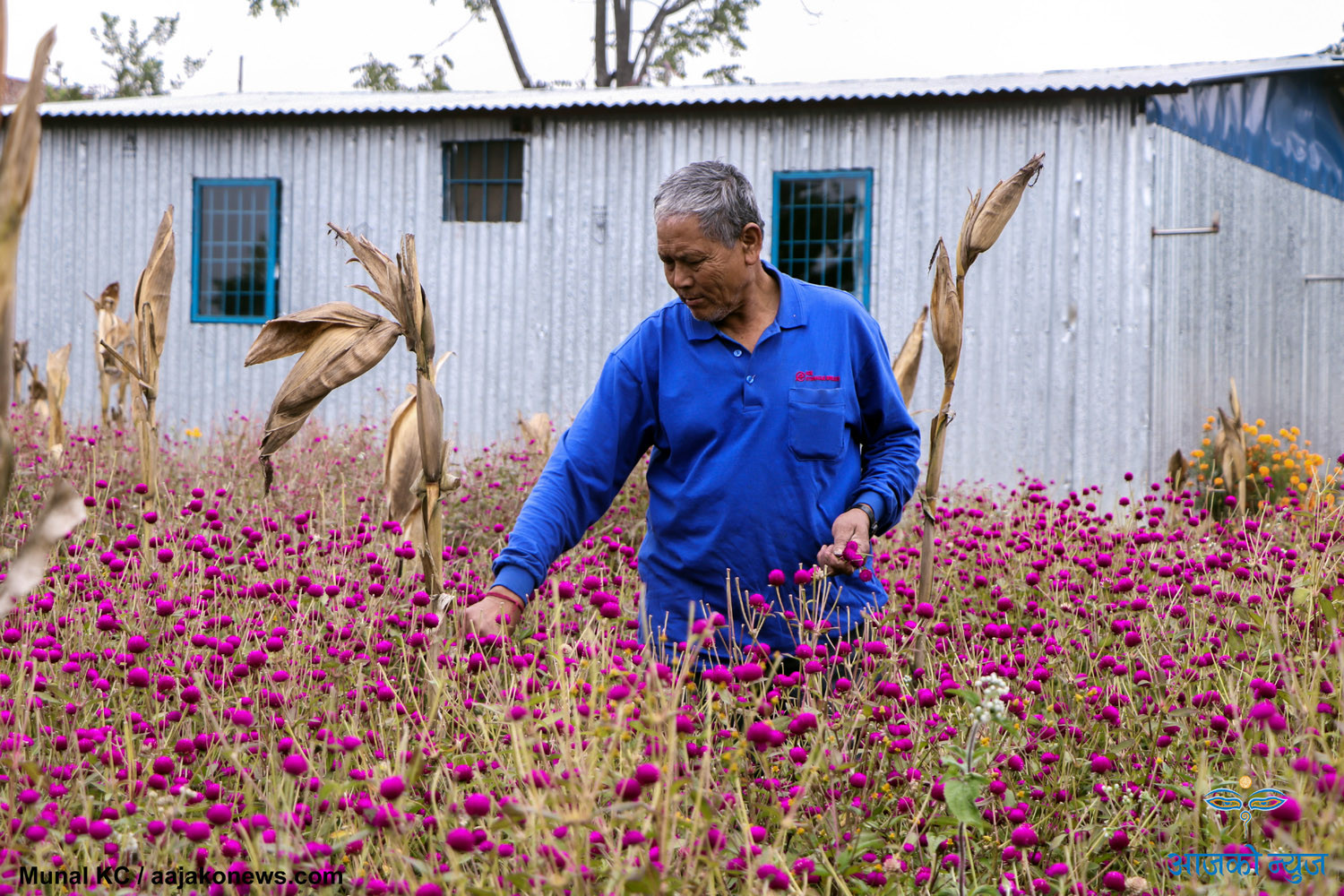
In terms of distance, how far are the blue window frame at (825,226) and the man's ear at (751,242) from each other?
7.85 metres

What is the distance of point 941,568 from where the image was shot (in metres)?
5.00

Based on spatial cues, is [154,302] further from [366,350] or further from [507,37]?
[507,37]

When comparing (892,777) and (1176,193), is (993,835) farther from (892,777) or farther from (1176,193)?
(1176,193)

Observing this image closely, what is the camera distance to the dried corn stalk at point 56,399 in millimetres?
7363

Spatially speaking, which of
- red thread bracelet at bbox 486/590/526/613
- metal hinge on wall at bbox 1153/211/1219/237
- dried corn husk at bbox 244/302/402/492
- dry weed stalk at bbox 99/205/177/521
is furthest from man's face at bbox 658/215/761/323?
metal hinge on wall at bbox 1153/211/1219/237

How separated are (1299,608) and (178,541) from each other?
3627 millimetres

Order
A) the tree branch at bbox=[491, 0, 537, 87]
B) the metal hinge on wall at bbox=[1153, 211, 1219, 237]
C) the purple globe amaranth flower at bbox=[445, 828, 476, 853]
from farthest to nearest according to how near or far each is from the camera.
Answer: the tree branch at bbox=[491, 0, 537, 87] → the metal hinge on wall at bbox=[1153, 211, 1219, 237] → the purple globe amaranth flower at bbox=[445, 828, 476, 853]

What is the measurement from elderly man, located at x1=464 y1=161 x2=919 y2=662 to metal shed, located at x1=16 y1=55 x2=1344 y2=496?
756 centimetres

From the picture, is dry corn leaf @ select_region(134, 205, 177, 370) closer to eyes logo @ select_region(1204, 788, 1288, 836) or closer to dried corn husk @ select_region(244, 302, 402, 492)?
dried corn husk @ select_region(244, 302, 402, 492)

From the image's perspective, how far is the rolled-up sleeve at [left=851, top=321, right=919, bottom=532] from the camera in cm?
329

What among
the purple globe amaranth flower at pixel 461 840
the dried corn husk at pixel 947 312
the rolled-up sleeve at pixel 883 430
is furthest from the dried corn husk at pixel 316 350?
the purple globe amaranth flower at pixel 461 840

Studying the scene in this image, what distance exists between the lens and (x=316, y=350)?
3822mm

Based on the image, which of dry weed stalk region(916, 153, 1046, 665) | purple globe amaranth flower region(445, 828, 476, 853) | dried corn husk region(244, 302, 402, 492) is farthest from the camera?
dry weed stalk region(916, 153, 1046, 665)

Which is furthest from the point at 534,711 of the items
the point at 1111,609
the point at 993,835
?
the point at 1111,609
